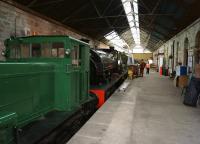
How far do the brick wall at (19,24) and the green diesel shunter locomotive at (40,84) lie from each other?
454 centimetres

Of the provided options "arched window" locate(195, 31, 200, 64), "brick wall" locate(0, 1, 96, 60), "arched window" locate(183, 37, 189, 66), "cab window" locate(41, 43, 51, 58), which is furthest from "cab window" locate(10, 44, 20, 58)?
"arched window" locate(183, 37, 189, 66)

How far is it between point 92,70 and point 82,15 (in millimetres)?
7808

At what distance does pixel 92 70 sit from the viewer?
944 cm

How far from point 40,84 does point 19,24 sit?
7.48 meters

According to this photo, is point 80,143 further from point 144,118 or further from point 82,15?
point 82,15

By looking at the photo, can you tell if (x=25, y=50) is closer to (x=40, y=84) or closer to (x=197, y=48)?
(x=40, y=84)

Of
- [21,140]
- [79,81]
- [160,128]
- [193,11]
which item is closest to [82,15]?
[193,11]

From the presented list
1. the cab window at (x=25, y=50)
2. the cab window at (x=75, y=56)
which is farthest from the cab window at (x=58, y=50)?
the cab window at (x=25, y=50)

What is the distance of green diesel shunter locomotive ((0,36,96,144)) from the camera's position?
319cm

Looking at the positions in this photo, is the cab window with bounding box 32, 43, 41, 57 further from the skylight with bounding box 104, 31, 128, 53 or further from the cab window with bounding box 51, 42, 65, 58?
the skylight with bounding box 104, 31, 128, 53

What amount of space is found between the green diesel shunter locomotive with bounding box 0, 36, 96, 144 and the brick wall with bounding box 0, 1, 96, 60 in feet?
14.9

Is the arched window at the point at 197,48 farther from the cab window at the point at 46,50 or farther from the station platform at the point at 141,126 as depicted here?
the cab window at the point at 46,50

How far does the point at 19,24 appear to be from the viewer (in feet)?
35.3

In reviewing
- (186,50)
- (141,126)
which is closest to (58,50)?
(141,126)
